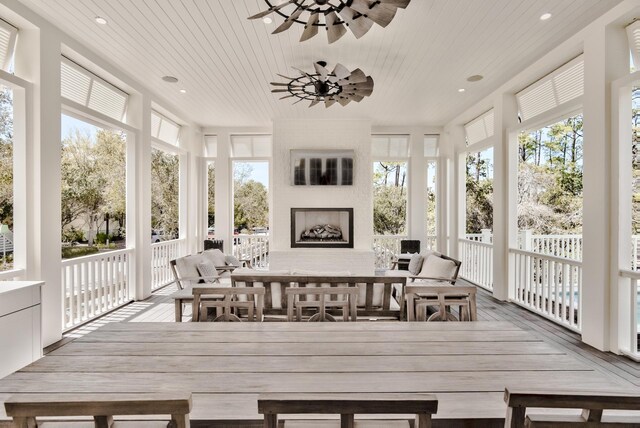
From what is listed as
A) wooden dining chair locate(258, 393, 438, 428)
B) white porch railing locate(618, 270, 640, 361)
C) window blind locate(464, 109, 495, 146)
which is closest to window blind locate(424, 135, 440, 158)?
window blind locate(464, 109, 495, 146)

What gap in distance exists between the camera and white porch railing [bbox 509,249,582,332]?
406cm

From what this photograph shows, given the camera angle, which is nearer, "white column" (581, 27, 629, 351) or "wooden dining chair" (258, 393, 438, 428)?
"wooden dining chair" (258, 393, 438, 428)

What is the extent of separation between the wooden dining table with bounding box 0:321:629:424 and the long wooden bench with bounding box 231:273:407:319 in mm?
1013

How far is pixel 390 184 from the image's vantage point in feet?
26.8

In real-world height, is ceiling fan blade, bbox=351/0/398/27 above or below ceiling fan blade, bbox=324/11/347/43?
below

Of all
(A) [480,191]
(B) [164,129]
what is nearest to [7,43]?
(B) [164,129]

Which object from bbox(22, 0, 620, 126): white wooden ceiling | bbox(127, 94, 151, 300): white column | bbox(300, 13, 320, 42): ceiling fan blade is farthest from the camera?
bbox(127, 94, 151, 300): white column

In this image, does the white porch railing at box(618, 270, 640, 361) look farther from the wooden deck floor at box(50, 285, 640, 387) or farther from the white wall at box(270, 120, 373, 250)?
the white wall at box(270, 120, 373, 250)

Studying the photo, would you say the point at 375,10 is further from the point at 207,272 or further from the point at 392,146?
the point at 392,146

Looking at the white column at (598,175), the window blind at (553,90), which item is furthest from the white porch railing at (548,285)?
the window blind at (553,90)

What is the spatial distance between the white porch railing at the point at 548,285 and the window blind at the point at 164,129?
641 centimetres

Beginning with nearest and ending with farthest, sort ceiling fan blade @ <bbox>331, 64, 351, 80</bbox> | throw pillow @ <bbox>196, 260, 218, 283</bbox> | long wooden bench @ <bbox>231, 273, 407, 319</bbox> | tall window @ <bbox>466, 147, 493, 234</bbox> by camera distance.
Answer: long wooden bench @ <bbox>231, 273, 407, 319</bbox> → ceiling fan blade @ <bbox>331, 64, 351, 80</bbox> → throw pillow @ <bbox>196, 260, 218, 283</bbox> → tall window @ <bbox>466, 147, 493, 234</bbox>

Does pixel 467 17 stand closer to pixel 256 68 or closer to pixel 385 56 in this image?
pixel 385 56

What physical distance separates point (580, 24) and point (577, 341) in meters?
3.30
